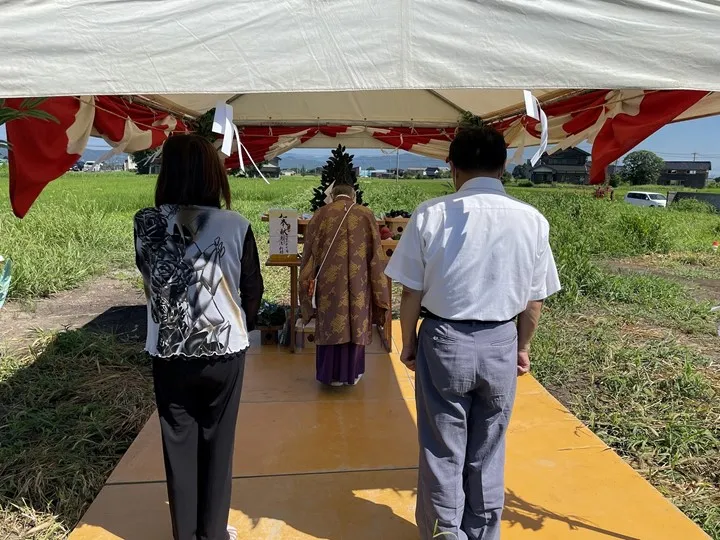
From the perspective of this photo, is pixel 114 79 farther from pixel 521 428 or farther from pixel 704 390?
pixel 704 390

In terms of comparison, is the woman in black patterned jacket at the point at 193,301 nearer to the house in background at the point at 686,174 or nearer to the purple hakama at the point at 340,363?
the purple hakama at the point at 340,363

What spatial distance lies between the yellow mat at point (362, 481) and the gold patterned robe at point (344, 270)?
0.47m

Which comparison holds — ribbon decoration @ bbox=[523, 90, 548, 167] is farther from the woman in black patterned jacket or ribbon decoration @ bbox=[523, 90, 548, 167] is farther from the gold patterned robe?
the gold patterned robe

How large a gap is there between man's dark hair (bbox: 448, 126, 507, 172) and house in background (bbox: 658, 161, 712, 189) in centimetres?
→ 6307

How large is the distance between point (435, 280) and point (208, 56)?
985 millimetres

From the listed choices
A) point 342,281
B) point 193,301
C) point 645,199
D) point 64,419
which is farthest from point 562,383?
point 645,199

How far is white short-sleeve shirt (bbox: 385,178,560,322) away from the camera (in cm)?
168

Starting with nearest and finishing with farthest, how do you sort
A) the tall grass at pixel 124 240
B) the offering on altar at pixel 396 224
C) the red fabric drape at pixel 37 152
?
Answer: the red fabric drape at pixel 37 152, the offering on altar at pixel 396 224, the tall grass at pixel 124 240

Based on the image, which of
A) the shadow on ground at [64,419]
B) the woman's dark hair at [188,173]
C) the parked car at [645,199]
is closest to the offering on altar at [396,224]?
the shadow on ground at [64,419]

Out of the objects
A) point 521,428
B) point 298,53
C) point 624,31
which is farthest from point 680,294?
point 298,53

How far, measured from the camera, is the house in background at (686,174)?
5561cm

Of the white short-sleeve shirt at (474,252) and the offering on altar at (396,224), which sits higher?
the white short-sleeve shirt at (474,252)

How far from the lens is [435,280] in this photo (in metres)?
1.73

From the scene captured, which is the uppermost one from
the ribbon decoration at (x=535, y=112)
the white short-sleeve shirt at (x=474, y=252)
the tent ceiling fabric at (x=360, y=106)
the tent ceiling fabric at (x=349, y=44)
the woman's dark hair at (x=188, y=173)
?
the tent ceiling fabric at (x=360, y=106)
